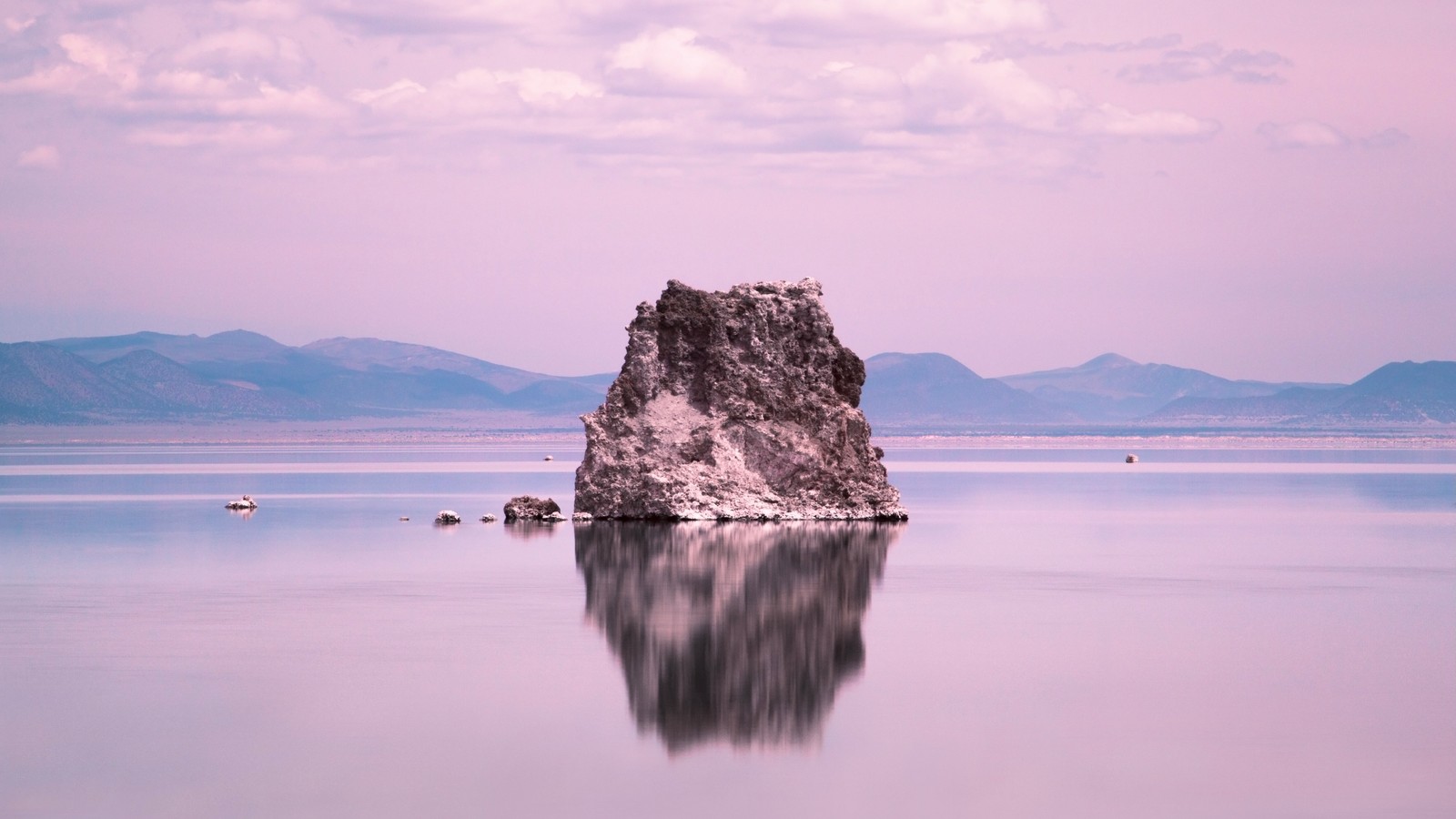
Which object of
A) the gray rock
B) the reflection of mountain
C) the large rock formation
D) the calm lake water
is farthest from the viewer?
the gray rock

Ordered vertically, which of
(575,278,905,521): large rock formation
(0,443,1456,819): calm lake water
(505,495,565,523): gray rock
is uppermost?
(575,278,905,521): large rock formation

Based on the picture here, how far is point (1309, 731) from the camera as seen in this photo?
50.0 ft

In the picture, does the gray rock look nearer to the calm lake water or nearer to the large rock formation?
the large rock formation

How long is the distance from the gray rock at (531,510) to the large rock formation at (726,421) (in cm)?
139

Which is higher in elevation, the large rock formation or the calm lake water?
the large rock formation

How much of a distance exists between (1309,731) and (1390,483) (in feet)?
177

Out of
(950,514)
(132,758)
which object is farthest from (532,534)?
(132,758)

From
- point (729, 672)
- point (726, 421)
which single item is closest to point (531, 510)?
point (726, 421)

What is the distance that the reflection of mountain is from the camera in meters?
16.0

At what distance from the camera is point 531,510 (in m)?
43.4

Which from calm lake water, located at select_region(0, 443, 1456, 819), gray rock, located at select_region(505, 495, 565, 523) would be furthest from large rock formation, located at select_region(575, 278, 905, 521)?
calm lake water, located at select_region(0, 443, 1456, 819)

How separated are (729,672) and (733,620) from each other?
14.3ft

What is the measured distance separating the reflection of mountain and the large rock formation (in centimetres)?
236

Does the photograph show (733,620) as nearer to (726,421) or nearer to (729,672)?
(729,672)
